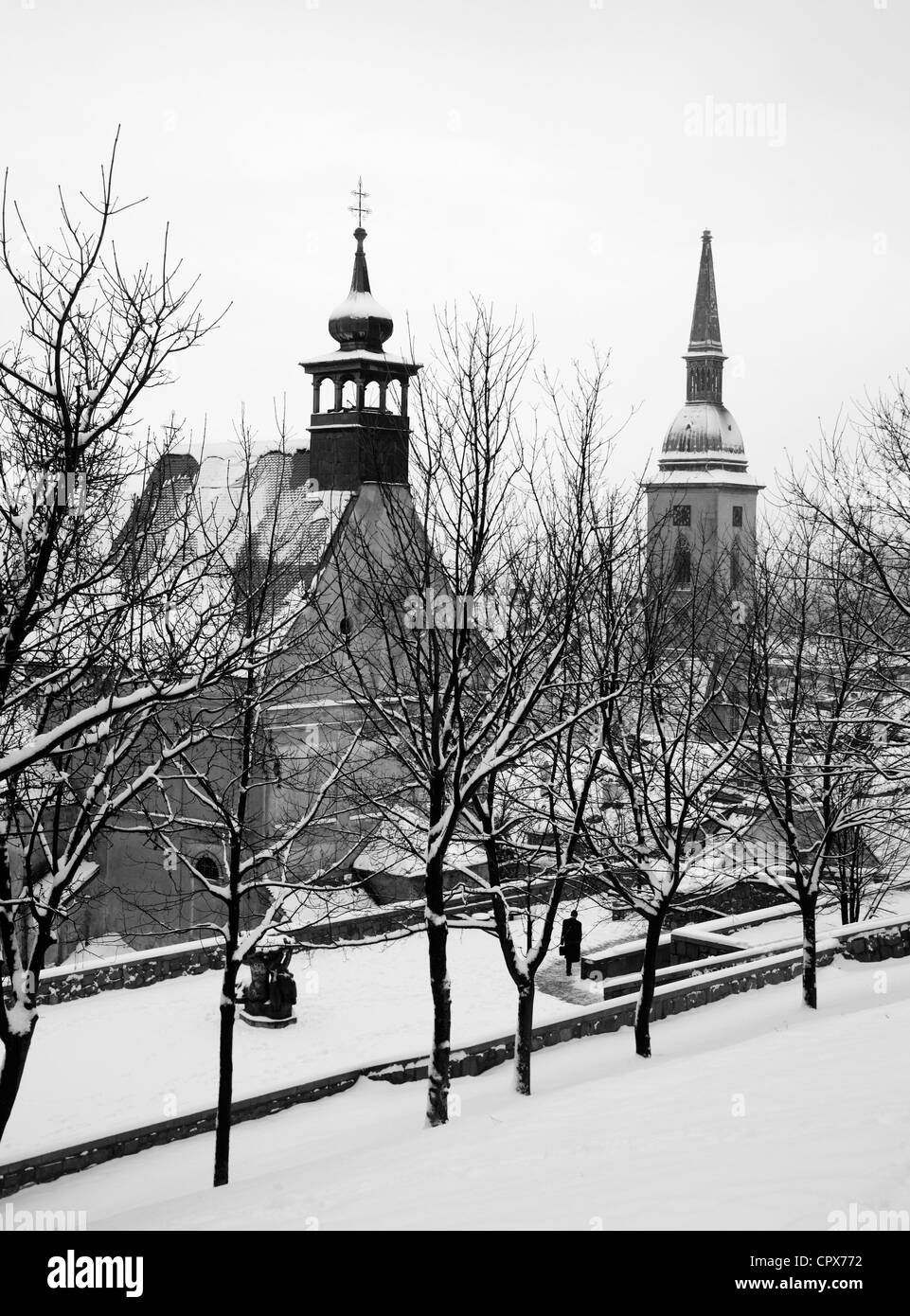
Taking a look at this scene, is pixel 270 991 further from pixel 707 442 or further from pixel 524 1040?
pixel 707 442

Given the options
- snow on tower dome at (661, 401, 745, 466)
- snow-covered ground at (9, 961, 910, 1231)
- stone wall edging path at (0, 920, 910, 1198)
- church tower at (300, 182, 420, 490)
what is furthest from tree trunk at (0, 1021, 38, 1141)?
snow on tower dome at (661, 401, 745, 466)

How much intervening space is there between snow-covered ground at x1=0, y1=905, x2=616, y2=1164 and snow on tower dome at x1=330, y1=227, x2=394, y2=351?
62.8 ft

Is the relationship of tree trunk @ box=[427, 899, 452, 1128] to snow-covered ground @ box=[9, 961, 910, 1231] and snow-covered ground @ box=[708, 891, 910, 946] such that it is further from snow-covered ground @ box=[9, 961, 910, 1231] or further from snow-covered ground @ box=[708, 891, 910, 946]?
snow-covered ground @ box=[708, 891, 910, 946]

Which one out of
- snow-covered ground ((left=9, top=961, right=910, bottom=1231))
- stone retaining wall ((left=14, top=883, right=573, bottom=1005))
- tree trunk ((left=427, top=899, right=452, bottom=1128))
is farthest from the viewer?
stone retaining wall ((left=14, top=883, right=573, bottom=1005))

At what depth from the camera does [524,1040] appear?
40.8 feet

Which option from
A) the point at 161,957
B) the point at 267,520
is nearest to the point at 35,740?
the point at 161,957

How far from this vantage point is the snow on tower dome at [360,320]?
108ft

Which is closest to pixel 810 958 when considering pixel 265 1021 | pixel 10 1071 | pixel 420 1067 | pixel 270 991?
pixel 420 1067

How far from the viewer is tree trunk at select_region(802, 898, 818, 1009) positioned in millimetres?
15023

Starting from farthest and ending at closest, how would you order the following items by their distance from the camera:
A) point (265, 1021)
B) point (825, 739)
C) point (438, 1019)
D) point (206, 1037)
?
point (825, 739) → point (265, 1021) → point (206, 1037) → point (438, 1019)

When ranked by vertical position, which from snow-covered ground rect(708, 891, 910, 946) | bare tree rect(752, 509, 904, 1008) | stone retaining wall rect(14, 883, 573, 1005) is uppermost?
bare tree rect(752, 509, 904, 1008)

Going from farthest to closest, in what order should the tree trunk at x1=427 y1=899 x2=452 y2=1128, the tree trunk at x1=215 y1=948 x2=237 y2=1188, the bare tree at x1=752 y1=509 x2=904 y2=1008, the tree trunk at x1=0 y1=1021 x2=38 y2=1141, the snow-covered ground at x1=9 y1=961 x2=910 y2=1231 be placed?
1. the bare tree at x1=752 y1=509 x2=904 y2=1008
2. the tree trunk at x1=427 y1=899 x2=452 y2=1128
3. the tree trunk at x1=215 y1=948 x2=237 y2=1188
4. the tree trunk at x1=0 y1=1021 x2=38 y2=1141
5. the snow-covered ground at x1=9 y1=961 x2=910 y2=1231

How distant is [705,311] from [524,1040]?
64.7 m
